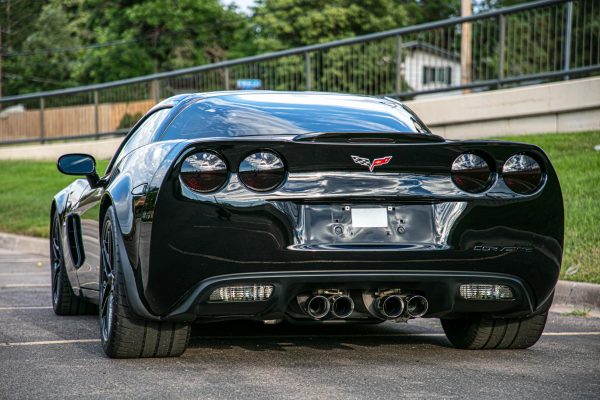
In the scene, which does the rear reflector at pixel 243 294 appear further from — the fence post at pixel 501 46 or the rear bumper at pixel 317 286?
the fence post at pixel 501 46

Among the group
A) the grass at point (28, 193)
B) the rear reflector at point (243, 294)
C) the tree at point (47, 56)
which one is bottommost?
the grass at point (28, 193)

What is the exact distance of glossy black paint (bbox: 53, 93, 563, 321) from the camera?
5316 mm

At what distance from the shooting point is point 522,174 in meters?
5.72

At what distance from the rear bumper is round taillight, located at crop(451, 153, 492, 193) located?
42 cm

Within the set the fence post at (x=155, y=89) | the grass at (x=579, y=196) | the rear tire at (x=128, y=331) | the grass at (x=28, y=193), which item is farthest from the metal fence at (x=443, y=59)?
the rear tire at (x=128, y=331)

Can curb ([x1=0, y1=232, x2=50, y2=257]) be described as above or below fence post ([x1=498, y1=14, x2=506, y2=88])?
below

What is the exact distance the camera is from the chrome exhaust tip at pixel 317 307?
5.46 metres

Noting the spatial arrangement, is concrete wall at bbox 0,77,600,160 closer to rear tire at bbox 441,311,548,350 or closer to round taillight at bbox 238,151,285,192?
rear tire at bbox 441,311,548,350

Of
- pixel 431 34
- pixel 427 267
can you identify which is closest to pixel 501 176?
pixel 427 267

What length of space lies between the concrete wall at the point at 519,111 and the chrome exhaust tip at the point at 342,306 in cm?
970

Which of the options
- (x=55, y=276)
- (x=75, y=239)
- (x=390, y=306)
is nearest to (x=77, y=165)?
(x=75, y=239)

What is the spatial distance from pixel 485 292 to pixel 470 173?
1.93ft

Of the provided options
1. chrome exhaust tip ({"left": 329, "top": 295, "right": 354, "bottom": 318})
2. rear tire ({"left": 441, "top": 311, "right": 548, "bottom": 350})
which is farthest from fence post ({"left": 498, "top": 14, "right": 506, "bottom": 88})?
chrome exhaust tip ({"left": 329, "top": 295, "right": 354, "bottom": 318})

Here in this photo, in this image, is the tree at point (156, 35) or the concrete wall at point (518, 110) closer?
the concrete wall at point (518, 110)
